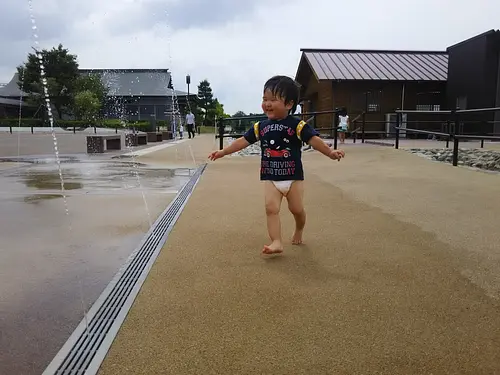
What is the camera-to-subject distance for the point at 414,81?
21703 mm

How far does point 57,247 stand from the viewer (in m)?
3.59

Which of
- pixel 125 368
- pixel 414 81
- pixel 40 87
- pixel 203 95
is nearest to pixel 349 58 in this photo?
pixel 414 81

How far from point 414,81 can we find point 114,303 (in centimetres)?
2184

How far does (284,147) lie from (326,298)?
1.25m

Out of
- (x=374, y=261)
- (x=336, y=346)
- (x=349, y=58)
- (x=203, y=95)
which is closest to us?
(x=336, y=346)

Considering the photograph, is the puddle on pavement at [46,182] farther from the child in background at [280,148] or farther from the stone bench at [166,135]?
the stone bench at [166,135]

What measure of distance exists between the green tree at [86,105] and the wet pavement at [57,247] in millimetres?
36846

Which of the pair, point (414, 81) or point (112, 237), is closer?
point (112, 237)

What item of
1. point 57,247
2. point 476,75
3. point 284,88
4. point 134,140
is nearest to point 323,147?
point 284,88

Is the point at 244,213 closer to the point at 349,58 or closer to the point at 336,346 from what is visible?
the point at 336,346

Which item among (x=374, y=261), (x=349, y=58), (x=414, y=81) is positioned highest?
(x=349, y=58)

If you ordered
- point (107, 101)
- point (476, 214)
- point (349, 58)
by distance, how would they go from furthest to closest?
1. point (107, 101)
2. point (349, 58)
3. point (476, 214)

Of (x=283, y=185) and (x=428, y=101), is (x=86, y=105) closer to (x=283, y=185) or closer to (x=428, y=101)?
(x=428, y=101)

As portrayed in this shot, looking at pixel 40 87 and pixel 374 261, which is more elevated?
pixel 40 87
